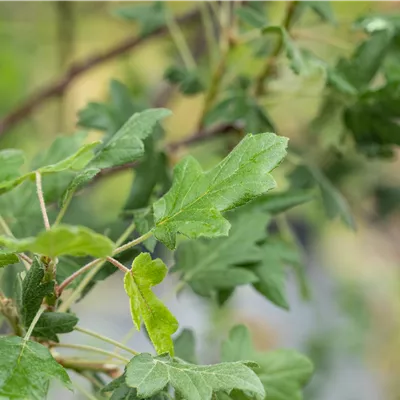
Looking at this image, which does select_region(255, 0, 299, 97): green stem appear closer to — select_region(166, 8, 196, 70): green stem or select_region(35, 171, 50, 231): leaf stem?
select_region(166, 8, 196, 70): green stem

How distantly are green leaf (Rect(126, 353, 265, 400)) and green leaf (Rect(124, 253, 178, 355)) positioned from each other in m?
0.02

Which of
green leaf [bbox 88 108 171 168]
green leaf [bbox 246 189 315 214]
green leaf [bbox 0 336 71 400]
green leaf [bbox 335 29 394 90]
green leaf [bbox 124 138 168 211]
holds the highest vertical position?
green leaf [bbox 88 108 171 168]

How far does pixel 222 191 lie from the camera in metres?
0.41

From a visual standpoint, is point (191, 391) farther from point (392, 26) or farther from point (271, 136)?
point (392, 26)

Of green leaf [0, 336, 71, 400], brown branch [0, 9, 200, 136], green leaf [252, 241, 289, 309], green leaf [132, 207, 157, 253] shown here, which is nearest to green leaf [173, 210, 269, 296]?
green leaf [252, 241, 289, 309]

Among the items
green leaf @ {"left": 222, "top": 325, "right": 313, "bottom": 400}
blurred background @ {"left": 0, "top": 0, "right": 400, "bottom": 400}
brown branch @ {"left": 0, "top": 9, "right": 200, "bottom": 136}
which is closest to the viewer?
green leaf @ {"left": 222, "top": 325, "right": 313, "bottom": 400}

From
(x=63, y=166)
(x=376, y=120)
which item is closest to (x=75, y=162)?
(x=63, y=166)

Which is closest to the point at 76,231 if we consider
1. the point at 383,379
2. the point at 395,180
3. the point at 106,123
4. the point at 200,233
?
the point at 200,233

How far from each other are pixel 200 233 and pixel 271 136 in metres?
0.08

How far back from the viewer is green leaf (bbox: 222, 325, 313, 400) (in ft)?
1.85

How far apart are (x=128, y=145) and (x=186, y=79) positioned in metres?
0.33

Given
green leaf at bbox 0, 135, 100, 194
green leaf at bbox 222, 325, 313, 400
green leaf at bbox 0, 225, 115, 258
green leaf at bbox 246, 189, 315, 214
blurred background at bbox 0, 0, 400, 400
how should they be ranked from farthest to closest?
blurred background at bbox 0, 0, 400, 400 < green leaf at bbox 246, 189, 315, 214 < green leaf at bbox 222, 325, 313, 400 < green leaf at bbox 0, 135, 100, 194 < green leaf at bbox 0, 225, 115, 258

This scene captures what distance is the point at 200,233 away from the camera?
40 cm

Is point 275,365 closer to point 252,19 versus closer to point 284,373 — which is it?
point 284,373
